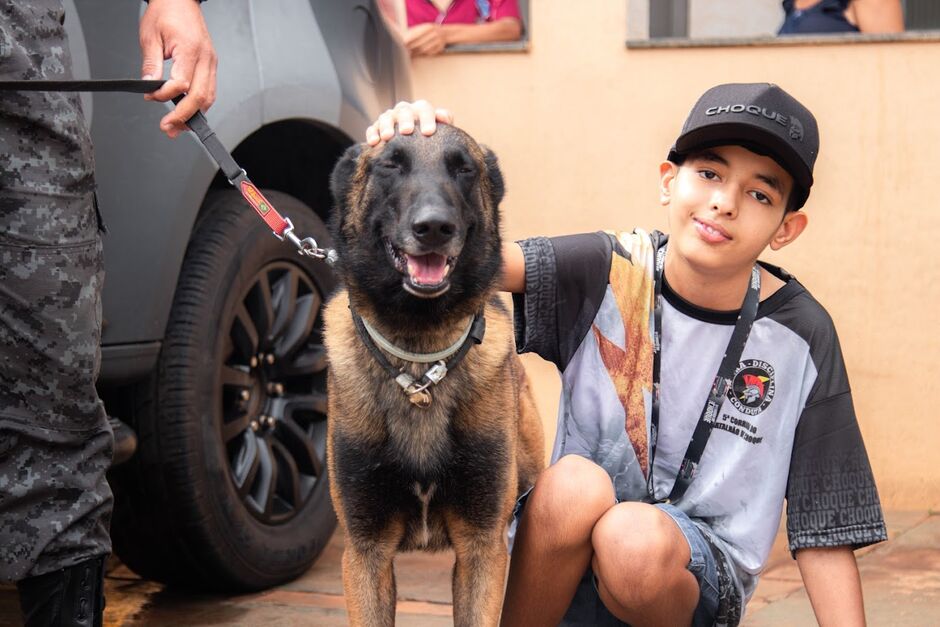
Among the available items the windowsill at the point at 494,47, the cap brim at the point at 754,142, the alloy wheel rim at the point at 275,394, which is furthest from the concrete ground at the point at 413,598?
the windowsill at the point at 494,47

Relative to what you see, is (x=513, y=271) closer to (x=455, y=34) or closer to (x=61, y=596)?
(x=61, y=596)

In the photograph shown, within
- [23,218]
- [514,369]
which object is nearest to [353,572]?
[514,369]

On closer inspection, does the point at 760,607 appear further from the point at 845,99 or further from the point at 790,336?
the point at 845,99

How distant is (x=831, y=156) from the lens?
14.8 ft

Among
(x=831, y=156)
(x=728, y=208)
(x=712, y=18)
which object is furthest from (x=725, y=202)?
(x=712, y=18)

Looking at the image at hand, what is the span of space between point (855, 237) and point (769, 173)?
2210 mm

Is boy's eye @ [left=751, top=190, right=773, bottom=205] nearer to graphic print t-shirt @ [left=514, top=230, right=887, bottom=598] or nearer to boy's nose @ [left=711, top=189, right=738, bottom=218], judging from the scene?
boy's nose @ [left=711, top=189, right=738, bottom=218]

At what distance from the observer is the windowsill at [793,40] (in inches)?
175

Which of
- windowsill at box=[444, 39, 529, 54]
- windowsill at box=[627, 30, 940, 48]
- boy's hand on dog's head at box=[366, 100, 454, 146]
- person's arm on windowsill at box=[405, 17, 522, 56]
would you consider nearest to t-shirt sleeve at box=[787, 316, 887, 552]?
boy's hand on dog's head at box=[366, 100, 454, 146]

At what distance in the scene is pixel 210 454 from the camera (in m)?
3.07

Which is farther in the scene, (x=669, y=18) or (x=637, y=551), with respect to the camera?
(x=669, y=18)

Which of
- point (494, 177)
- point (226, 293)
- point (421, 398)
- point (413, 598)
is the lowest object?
point (413, 598)

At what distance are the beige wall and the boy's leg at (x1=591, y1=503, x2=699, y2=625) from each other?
234cm

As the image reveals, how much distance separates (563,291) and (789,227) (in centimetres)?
50
